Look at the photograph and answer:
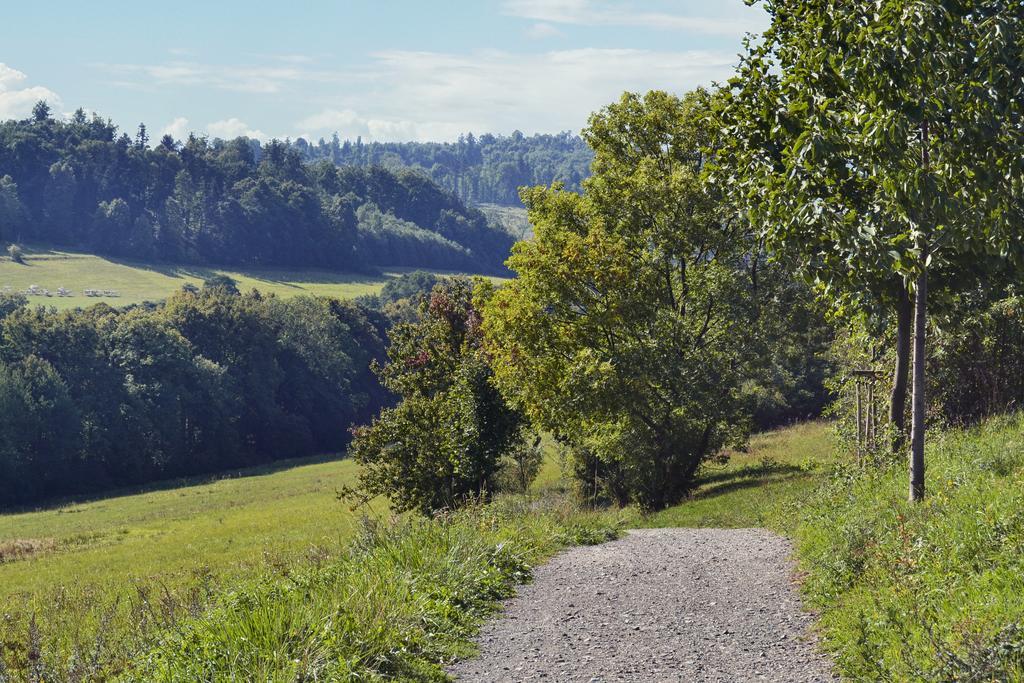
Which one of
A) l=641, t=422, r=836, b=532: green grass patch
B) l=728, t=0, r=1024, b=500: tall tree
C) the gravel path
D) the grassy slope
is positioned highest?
l=728, t=0, r=1024, b=500: tall tree

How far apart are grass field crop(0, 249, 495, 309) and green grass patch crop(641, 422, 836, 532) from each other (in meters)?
120

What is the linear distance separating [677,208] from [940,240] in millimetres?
19646

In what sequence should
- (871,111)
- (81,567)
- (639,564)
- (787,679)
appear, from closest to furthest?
(787,679), (871,111), (639,564), (81,567)

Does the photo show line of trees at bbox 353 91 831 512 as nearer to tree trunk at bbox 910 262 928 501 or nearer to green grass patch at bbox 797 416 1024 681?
green grass patch at bbox 797 416 1024 681

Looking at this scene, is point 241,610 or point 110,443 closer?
point 241,610

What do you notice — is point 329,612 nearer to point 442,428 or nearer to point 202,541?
point 442,428

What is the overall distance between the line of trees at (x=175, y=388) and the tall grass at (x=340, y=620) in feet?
222

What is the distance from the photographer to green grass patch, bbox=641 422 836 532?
71.2 feet

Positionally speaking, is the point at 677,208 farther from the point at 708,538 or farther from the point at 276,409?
the point at 276,409

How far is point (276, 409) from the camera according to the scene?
102562 mm

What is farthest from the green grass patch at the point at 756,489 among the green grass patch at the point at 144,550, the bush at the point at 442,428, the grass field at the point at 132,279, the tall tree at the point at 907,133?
the grass field at the point at 132,279

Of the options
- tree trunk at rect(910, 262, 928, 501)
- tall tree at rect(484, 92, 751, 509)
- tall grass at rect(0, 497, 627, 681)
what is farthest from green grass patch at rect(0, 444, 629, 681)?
tall tree at rect(484, 92, 751, 509)

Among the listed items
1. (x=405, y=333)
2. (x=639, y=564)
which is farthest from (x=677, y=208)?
(x=639, y=564)

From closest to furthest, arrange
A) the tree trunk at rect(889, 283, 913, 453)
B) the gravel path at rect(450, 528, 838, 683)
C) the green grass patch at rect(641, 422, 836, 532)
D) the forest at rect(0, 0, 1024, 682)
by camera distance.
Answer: the gravel path at rect(450, 528, 838, 683) → the forest at rect(0, 0, 1024, 682) → the tree trunk at rect(889, 283, 913, 453) → the green grass patch at rect(641, 422, 836, 532)
